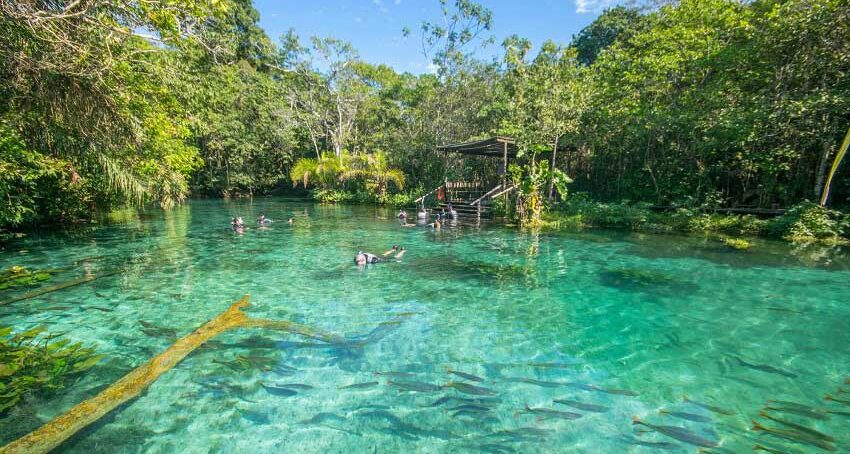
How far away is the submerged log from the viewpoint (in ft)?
10.3

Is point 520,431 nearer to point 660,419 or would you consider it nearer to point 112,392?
point 660,419

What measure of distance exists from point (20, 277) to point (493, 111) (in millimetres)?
24688

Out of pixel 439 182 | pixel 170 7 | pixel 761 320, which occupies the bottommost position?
pixel 761 320

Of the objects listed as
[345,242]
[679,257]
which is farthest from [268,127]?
[679,257]

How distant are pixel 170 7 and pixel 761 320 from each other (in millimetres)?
10956

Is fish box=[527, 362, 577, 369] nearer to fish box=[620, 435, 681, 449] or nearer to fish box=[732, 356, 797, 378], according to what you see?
fish box=[620, 435, 681, 449]

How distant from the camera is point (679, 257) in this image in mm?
10875

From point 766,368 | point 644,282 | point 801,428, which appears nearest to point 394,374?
point 801,428

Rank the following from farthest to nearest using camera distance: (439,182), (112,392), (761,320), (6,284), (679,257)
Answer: (439,182) < (679,257) < (6,284) < (761,320) < (112,392)

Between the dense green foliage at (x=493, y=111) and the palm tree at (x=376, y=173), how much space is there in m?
0.16

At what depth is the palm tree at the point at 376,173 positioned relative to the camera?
1119 inches

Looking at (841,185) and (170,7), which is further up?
(170,7)

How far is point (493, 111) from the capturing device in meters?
26.9

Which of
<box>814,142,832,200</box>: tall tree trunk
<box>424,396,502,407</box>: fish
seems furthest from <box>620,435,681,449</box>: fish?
<box>814,142,832,200</box>: tall tree trunk
